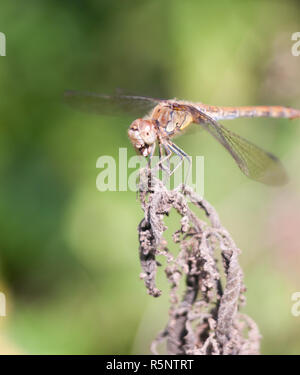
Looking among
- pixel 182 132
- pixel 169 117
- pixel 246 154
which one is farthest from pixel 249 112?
pixel 169 117

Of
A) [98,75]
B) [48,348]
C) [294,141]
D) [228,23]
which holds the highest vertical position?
[228,23]

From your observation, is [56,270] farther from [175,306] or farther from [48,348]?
[175,306]

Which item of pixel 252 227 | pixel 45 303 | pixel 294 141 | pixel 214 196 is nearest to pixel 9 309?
pixel 45 303

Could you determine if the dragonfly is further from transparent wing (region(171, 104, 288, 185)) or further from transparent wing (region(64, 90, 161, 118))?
transparent wing (region(64, 90, 161, 118))

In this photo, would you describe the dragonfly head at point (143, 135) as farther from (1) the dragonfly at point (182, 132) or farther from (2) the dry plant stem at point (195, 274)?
(2) the dry plant stem at point (195, 274)

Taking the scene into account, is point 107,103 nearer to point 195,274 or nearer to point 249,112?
point 249,112
